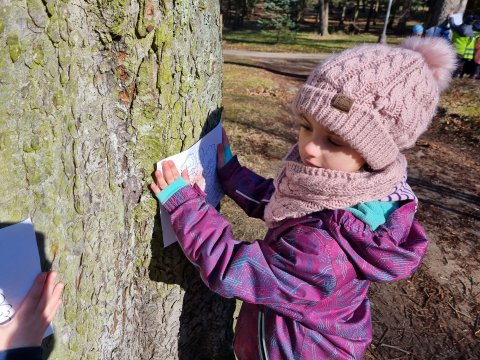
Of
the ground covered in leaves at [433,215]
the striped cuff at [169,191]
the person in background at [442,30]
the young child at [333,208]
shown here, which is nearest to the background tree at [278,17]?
the person in background at [442,30]

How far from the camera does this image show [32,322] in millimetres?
1075

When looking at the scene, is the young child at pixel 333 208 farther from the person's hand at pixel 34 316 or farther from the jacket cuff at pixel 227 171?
the person's hand at pixel 34 316

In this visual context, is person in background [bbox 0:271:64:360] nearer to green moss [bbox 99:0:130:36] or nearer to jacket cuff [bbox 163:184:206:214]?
jacket cuff [bbox 163:184:206:214]

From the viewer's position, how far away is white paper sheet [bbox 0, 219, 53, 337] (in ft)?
3.27

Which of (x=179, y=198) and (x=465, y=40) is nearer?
(x=179, y=198)

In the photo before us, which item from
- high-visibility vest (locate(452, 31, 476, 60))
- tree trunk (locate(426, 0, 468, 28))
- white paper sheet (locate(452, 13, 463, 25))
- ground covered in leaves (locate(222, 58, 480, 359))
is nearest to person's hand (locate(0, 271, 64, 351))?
ground covered in leaves (locate(222, 58, 480, 359))

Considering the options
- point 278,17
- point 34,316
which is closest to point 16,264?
point 34,316

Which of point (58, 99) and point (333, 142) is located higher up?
point (58, 99)

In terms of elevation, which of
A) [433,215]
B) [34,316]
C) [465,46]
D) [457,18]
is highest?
[34,316]

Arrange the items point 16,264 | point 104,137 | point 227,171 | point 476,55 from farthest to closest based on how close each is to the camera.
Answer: point 476,55, point 227,171, point 104,137, point 16,264

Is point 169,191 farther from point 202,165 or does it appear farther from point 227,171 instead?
point 227,171

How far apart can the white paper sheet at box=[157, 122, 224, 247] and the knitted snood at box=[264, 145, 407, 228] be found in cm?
28

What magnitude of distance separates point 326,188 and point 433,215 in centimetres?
354

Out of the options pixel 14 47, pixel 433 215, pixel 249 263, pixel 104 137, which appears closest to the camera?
pixel 14 47
